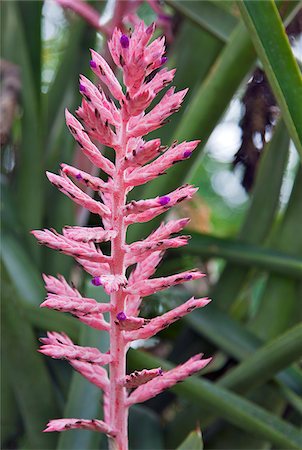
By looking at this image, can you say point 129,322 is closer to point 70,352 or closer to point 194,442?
point 70,352

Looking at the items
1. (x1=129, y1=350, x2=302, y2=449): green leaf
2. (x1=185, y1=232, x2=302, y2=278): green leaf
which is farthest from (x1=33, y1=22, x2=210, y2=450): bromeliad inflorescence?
(x1=185, y1=232, x2=302, y2=278): green leaf

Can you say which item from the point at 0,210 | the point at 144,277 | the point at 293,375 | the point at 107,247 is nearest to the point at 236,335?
the point at 293,375

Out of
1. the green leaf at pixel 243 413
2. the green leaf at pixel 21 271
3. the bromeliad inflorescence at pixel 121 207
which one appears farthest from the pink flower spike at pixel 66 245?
the green leaf at pixel 21 271

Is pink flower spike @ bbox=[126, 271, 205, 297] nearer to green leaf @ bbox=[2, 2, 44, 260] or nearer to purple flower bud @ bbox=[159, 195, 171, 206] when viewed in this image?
purple flower bud @ bbox=[159, 195, 171, 206]

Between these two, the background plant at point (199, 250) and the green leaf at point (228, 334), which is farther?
the green leaf at point (228, 334)

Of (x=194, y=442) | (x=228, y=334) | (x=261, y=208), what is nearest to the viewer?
(x=194, y=442)

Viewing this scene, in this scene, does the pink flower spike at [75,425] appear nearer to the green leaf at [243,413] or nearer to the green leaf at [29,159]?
the green leaf at [243,413]

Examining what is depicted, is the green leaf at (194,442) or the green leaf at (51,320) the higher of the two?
the green leaf at (51,320)

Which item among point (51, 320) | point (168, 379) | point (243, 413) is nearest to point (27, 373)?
point (51, 320)
